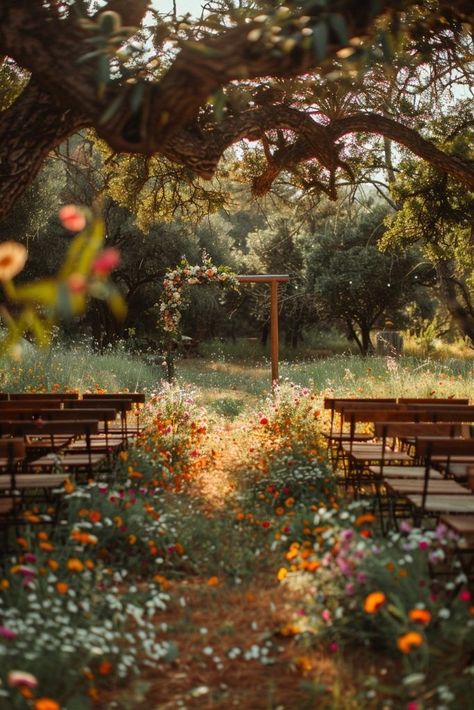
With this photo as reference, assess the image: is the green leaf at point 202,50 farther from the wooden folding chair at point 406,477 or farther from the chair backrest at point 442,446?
the wooden folding chair at point 406,477

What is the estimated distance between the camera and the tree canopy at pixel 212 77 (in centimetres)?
407

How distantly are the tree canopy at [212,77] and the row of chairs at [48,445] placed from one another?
69.9 inches

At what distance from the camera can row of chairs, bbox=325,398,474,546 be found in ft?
16.4

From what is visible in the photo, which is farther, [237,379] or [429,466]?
[237,379]

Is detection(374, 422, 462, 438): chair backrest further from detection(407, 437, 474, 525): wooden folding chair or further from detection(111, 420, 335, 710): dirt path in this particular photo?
detection(111, 420, 335, 710): dirt path

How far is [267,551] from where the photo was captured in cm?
554

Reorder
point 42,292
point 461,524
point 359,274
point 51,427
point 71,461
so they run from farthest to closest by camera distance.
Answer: point 359,274, point 71,461, point 51,427, point 461,524, point 42,292

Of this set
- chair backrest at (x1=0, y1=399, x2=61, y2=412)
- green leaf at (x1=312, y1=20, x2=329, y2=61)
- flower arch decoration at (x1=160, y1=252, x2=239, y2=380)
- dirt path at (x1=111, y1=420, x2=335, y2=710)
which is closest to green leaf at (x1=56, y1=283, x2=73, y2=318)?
dirt path at (x1=111, y1=420, x2=335, y2=710)

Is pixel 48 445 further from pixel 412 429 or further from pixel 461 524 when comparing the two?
pixel 461 524

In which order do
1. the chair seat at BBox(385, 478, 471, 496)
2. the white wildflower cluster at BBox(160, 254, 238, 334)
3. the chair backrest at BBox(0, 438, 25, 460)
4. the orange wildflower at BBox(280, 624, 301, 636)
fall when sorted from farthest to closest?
the white wildflower cluster at BBox(160, 254, 238, 334)
the chair seat at BBox(385, 478, 471, 496)
the chair backrest at BBox(0, 438, 25, 460)
the orange wildflower at BBox(280, 624, 301, 636)

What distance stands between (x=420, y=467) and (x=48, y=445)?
3.38 metres

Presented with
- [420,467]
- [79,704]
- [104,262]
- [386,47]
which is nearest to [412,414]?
[420,467]

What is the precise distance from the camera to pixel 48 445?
7395 mm

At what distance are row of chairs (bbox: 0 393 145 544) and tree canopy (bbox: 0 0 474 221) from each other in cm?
177
